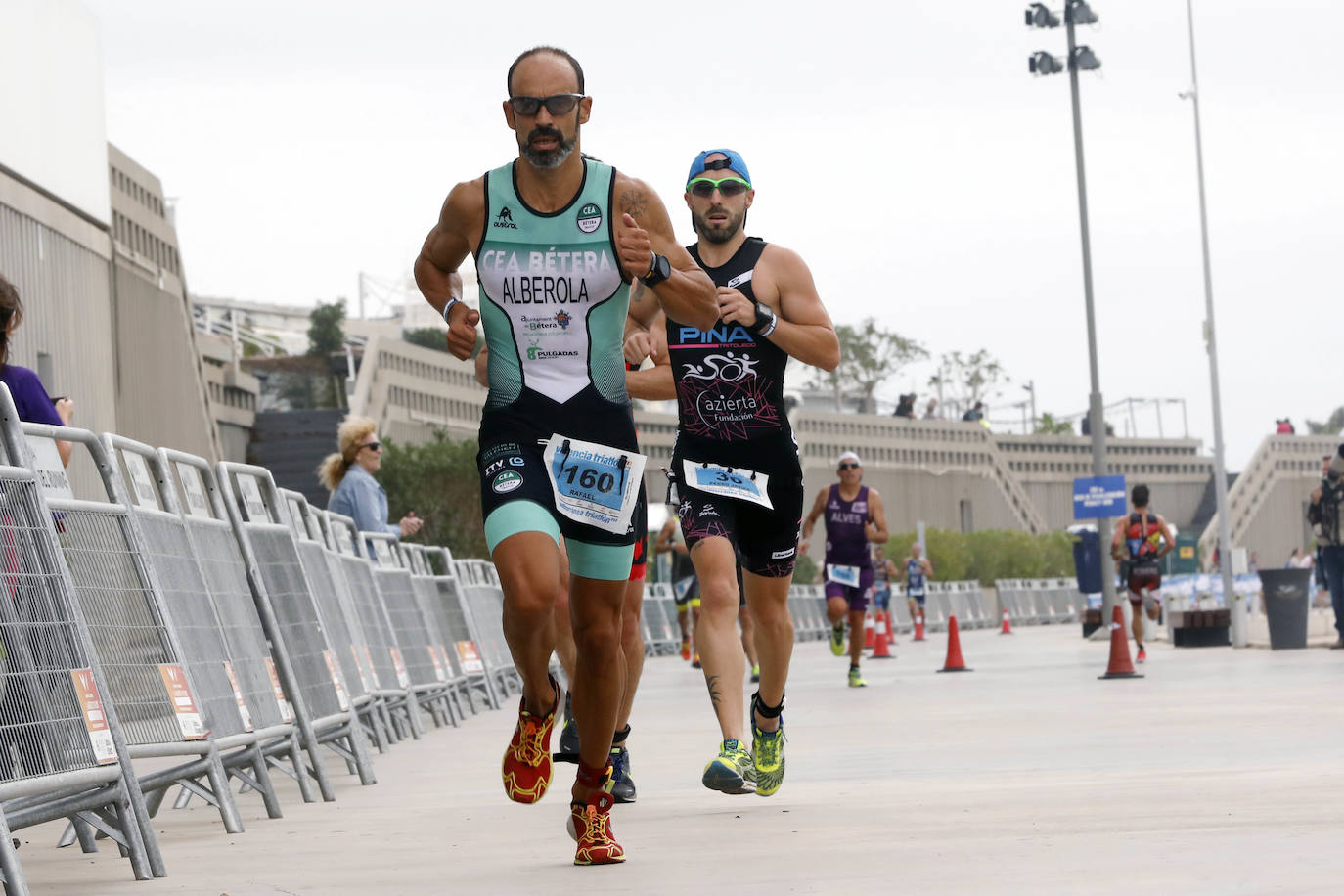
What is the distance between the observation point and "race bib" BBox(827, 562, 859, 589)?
19.2 m

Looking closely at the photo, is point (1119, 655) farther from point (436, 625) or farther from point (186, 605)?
point (186, 605)

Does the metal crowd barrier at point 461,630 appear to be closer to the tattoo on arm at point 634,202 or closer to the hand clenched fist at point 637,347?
the hand clenched fist at point 637,347

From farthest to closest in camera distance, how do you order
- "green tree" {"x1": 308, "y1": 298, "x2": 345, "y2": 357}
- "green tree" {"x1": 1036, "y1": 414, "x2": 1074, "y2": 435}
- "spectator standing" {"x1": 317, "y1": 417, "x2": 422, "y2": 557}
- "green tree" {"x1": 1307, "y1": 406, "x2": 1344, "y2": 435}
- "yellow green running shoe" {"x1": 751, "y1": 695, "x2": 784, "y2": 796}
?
1. "green tree" {"x1": 1307, "y1": 406, "x2": 1344, "y2": 435}
2. "green tree" {"x1": 1036, "y1": 414, "x2": 1074, "y2": 435}
3. "green tree" {"x1": 308, "y1": 298, "x2": 345, "y2": 357}
4. "spectator standing" {"x1": 317, "y1": 417, "x2": 422, "y2": 557}
5. "yellow green running shoe" {"x1": 751, "y1": 695, "x2": 784, "y2": 796}

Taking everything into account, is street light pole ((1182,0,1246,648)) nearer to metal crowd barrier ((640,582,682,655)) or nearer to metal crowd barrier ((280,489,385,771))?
metal crowd barrier ((640,582,682,655))

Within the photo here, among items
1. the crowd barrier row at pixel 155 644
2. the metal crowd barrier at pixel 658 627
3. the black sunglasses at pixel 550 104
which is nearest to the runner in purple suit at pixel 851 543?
the crowd barrier row at pixel 155 644

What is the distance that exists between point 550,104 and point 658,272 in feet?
1.92

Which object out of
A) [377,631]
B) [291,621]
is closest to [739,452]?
[291,621]

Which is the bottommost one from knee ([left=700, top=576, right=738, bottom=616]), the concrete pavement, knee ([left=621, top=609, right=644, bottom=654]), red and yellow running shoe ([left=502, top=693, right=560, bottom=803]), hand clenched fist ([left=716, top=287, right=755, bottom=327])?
the concrete pavement

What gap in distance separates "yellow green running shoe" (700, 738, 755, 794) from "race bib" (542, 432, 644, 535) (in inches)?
79.6

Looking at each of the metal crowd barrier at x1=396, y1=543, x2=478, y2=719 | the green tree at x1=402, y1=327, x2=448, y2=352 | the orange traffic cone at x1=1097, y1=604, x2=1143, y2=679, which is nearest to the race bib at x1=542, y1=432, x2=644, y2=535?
the metal crowd barrier at x1=396, y1=543, x2=478, y2=719

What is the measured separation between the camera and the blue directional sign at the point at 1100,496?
35.1 m

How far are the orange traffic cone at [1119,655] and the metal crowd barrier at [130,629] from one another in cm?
1283

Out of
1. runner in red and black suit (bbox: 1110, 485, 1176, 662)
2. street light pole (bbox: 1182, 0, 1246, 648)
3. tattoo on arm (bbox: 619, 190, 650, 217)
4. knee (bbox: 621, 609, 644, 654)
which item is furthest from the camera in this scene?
street light pole (bbox: 1182, 0, 1246, 648)

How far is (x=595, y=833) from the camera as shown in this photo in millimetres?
6305
